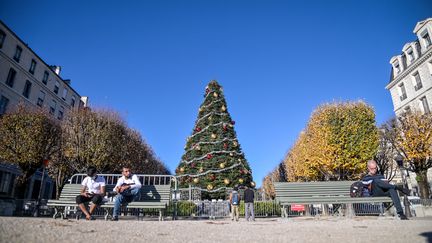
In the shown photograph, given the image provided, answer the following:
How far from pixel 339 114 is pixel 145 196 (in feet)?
60.1

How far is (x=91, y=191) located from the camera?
687 cm

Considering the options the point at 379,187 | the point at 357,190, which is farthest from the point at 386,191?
the point at 357,190

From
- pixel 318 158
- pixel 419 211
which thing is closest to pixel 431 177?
pixel 419 211

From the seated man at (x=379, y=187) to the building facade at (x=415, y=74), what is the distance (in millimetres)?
25787

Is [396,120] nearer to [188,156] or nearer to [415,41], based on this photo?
[415,41]

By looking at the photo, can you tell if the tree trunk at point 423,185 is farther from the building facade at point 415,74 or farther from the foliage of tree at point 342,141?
the building facade at point 415,74

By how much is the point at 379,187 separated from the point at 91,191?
7.71 meters

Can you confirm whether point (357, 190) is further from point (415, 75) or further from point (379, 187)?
point (415, 75)

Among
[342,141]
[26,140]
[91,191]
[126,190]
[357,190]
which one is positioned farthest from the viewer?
[342,141]

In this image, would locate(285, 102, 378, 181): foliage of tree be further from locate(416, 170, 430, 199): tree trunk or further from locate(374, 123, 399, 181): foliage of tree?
locate(416, 170, 430, 199): tree trunk

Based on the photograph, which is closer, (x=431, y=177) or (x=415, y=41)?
(x=431, y=177)

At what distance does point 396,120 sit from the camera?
26.2m

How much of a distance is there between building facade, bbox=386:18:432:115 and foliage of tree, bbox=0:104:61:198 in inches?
1368

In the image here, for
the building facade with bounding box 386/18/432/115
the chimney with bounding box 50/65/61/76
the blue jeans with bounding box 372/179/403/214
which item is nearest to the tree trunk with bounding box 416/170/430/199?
the building facade with bounding box 386/18/432/115
